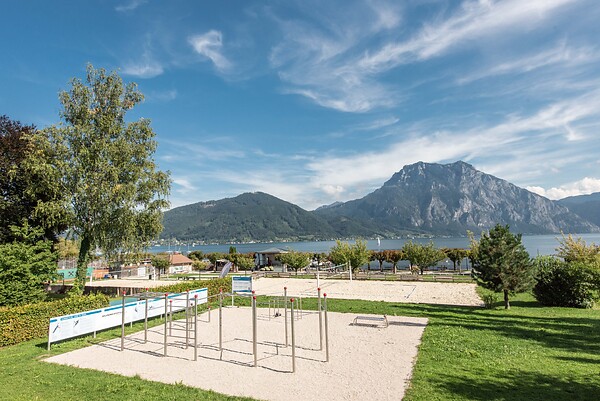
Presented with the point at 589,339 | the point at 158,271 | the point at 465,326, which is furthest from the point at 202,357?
the point at 158,271

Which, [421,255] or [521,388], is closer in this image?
[521,388]

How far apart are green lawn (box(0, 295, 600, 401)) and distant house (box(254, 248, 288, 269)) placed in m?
34.2

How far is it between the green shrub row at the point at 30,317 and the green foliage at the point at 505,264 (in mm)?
18190

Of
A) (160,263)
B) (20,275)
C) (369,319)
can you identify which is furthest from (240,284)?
(160,263)

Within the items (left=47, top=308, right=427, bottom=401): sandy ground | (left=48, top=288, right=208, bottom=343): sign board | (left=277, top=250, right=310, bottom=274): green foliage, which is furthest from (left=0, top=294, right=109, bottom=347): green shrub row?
(left=277, top=250, right=310, bottom=274): green foliage

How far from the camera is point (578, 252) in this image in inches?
907

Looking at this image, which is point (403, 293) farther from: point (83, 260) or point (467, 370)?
point (83, 260)

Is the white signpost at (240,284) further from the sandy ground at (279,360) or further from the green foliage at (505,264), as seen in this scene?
the green foliage at (505,264)

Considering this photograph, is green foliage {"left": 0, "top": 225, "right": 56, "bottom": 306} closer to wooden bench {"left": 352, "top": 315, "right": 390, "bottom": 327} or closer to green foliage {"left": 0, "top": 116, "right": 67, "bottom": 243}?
green foliage {"left": 0, "top": 116, "right": 67, "bottom": 243}

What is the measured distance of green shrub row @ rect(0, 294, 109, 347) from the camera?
459 inches

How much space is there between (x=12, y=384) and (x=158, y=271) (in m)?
38.7

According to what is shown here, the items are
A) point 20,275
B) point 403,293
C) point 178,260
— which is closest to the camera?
point 20,275

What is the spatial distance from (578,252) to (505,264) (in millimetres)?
11132

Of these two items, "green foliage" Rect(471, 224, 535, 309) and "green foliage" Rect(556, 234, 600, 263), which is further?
"green foliage" Rect(556, 234, 600, 263)
